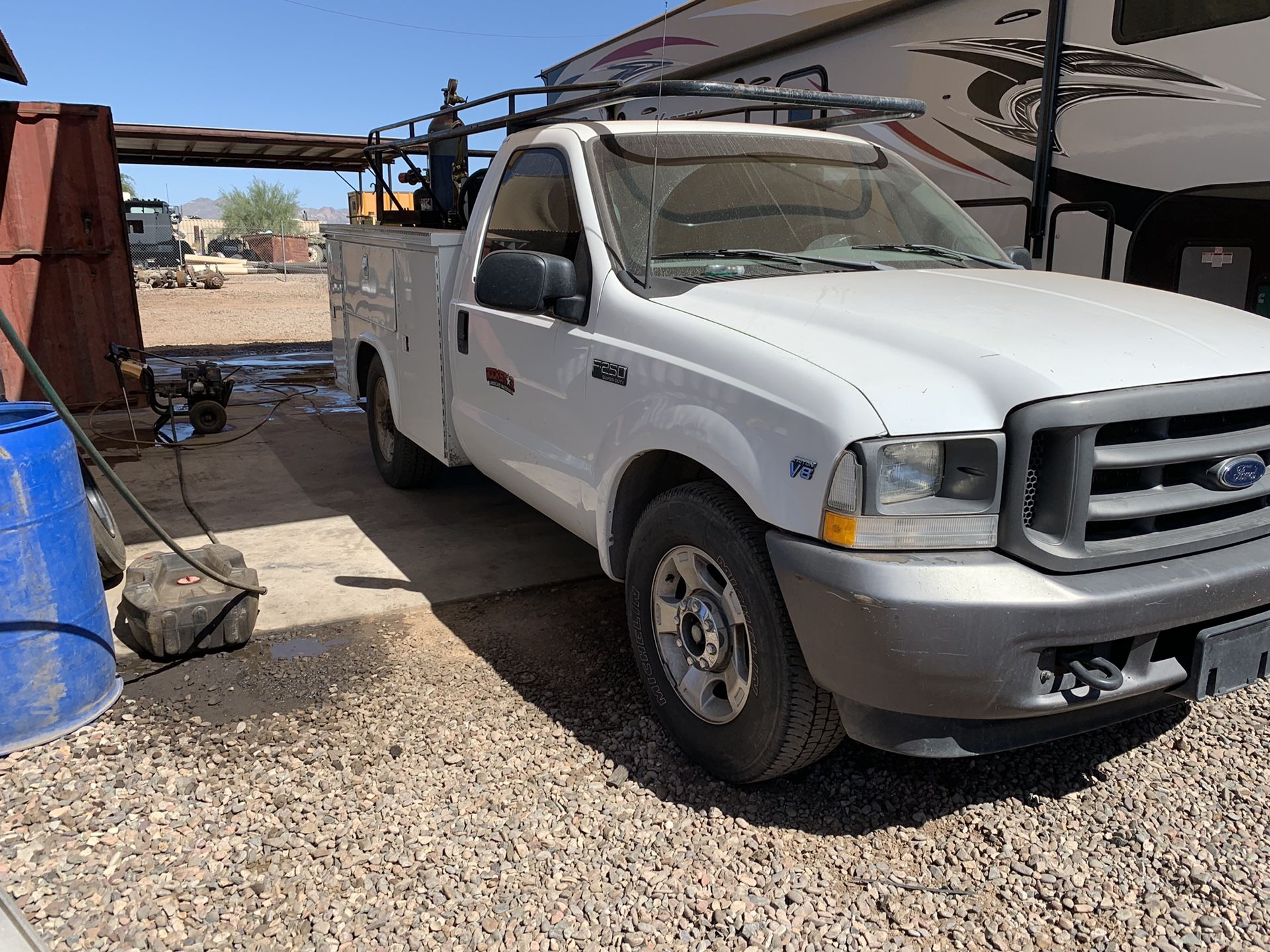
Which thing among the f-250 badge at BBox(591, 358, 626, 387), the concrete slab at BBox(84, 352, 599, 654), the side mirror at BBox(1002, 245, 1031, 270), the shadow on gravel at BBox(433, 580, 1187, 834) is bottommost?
the shadow on gravel at BBox(433, 580, 1187, 834)

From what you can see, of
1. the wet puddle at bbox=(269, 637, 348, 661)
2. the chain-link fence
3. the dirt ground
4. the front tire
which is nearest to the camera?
the front tire

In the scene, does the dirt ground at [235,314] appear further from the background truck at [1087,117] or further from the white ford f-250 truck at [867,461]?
the white ford f-250 truck at [867,461]

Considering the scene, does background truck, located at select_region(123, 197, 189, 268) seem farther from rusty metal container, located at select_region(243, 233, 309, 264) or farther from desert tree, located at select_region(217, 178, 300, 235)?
desert tree, located at select_region(217, 178, 300, 235)

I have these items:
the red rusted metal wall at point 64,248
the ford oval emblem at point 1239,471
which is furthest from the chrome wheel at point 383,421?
the ford oval emblem at point 1239,471

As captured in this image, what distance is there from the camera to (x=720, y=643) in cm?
295

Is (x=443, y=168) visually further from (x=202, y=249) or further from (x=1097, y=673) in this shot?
(x=202, y=249)

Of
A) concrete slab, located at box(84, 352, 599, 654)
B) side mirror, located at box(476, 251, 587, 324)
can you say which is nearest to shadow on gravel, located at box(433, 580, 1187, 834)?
concrete slab, located at box(84, 352, 599, 654)

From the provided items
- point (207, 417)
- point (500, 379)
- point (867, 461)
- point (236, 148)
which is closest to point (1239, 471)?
point (867, 461)

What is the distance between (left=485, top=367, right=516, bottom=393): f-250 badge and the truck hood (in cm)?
112

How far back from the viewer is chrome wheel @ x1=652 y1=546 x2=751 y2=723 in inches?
115

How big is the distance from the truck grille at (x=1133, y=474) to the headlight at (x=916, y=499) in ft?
0.18

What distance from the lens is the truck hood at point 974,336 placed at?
2.43 meters

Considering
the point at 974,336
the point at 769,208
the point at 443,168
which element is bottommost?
the point at 974,336

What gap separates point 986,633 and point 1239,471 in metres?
0.91
